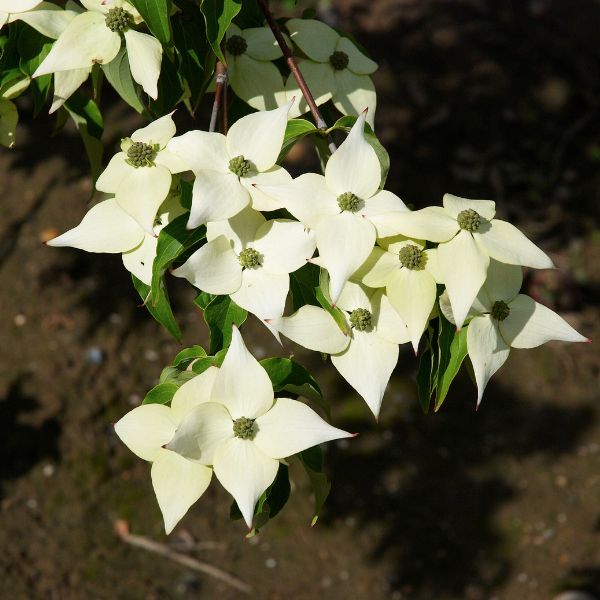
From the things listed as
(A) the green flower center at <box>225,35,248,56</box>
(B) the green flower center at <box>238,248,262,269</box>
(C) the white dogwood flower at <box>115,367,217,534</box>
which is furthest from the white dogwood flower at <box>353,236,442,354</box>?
(A) the green flower center at <box>225,35,248,56</box>

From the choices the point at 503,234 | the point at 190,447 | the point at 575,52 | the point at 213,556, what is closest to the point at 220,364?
the point at 190,447

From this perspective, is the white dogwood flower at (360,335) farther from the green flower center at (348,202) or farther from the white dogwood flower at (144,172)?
the white dogwood flower at (144,172)

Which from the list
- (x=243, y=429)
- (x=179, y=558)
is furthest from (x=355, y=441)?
(x=243, y=429)

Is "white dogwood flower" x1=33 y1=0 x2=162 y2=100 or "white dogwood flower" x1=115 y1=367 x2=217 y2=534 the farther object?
"white dogwood flower" x1=33 y1=0 x2=162 y2=100

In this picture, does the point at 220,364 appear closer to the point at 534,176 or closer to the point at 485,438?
the point at 485,438

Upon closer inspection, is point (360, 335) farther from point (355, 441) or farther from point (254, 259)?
point (355, 441)

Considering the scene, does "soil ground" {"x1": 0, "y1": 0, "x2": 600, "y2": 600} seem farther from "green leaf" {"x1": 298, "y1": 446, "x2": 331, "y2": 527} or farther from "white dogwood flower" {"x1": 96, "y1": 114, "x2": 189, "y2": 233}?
"white dogwood flower" {"x1": 96, "y1": 114, "x2": 189, "y2": 233}
